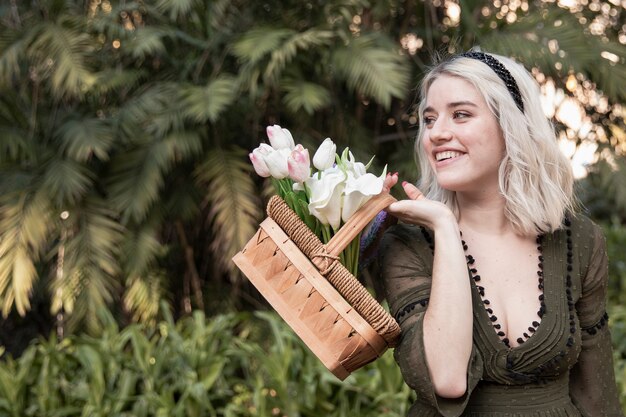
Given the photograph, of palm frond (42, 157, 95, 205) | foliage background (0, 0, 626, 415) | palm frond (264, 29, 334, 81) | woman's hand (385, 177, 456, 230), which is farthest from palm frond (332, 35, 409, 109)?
woman's hand (385, 177, 456, 230)

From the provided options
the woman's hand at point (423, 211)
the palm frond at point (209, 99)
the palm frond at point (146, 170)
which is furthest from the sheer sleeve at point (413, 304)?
the palm frond at point (146, 170)

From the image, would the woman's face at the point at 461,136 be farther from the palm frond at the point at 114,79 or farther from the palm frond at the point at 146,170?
the palm frond at the point at 114,79

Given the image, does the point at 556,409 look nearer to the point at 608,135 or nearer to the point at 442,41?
the point at 442,41

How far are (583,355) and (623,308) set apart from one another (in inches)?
113

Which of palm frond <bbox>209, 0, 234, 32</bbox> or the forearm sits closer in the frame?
the forearm

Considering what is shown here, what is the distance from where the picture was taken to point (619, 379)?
10.9 ft

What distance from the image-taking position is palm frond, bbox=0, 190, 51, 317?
13.5 feet

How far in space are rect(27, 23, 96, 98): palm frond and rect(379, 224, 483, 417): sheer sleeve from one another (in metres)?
2.76

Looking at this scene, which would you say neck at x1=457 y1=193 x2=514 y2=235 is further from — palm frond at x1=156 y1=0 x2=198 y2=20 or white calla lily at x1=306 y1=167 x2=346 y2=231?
palm frond at x1=156 y1=0 x2=198 y2=20

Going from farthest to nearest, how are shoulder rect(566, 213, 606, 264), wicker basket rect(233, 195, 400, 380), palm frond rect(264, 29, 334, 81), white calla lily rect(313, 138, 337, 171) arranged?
1. palm frond rect(264, 29, 334, 81)
2. shoulder rect(566, 213, 606, 264)
3. white calla lily rect(313, 138, 337, 171)
4. wicker basket rect(233, 195, 400, 380)

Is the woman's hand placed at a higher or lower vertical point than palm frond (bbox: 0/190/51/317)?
higher

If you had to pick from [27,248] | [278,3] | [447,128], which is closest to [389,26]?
[278,3]

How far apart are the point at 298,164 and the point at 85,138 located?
2.85 m

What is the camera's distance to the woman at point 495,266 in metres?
1.51
